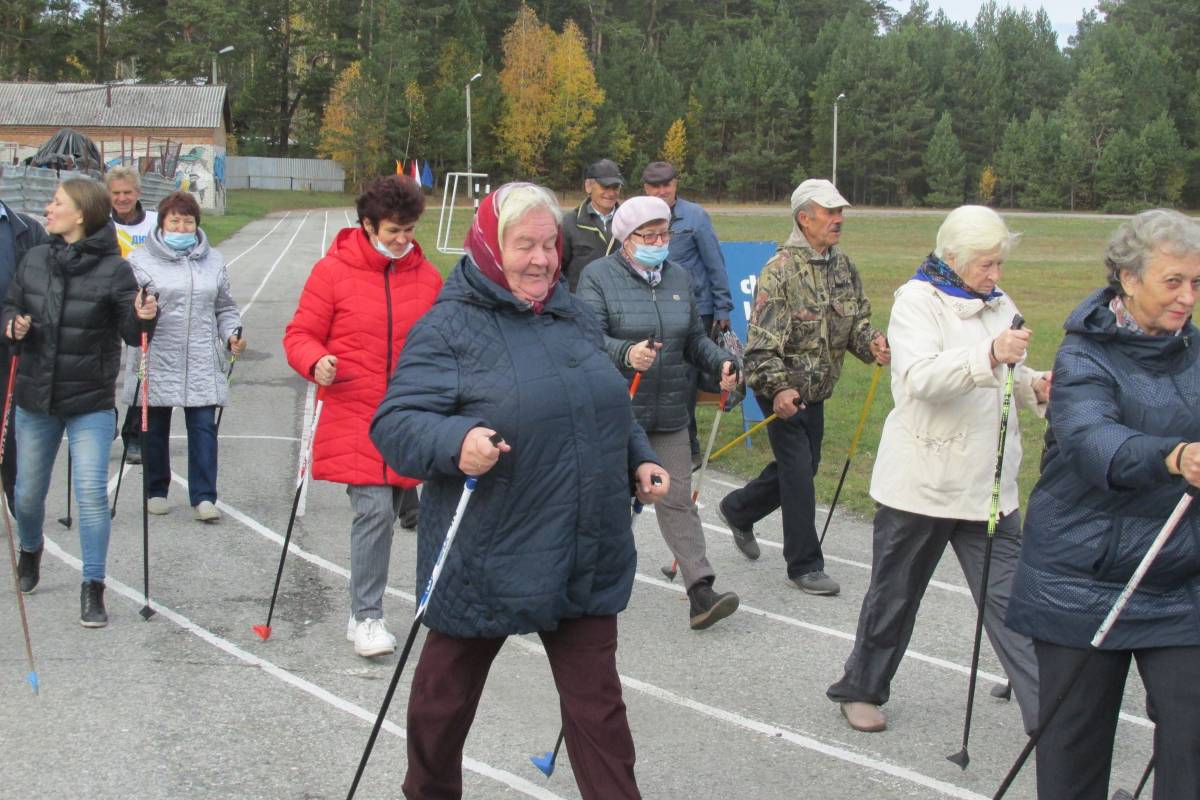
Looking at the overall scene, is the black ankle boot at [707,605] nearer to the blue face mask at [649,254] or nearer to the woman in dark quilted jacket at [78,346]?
the blue face mask at [649,254]

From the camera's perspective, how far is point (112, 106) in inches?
2773

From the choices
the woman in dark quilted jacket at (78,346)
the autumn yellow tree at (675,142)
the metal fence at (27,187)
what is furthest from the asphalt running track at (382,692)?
the autumn yellow tree at (675,142)

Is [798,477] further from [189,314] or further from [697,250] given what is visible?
[189,314]

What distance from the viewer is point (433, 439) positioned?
3465 mm

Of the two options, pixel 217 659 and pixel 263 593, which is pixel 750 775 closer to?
pixel 217 659

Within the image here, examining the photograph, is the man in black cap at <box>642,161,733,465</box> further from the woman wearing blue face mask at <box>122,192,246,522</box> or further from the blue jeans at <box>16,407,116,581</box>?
the blue jeans at <box>16,407,116,581</box>

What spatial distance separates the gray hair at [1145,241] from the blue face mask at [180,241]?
19.4 feet

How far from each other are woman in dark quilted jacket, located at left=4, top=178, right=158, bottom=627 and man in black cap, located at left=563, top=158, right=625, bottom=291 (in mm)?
3670

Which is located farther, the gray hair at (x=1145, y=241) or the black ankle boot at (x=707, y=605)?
the black ankle boot at (x=707, y=605)

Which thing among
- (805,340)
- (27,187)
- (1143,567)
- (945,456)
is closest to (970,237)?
(945,456)

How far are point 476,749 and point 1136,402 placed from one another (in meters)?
2.73

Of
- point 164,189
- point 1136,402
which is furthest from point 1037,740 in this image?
point 164,189

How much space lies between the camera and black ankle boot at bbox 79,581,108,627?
630 centimetres

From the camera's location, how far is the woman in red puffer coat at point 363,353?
595 cm
